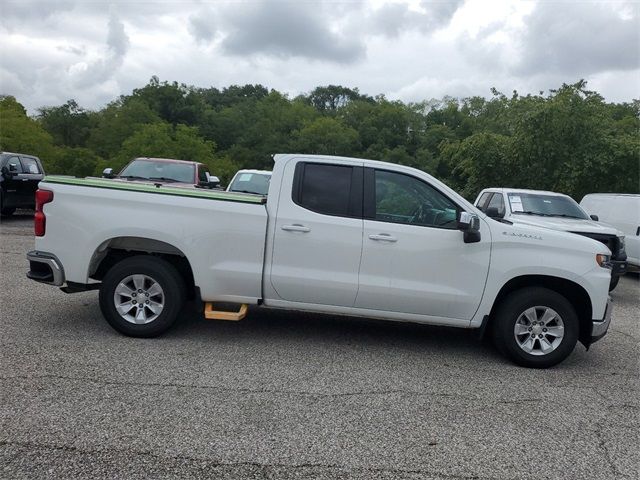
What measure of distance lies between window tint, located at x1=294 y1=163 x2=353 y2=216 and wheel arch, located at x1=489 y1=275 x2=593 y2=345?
175 centimetres

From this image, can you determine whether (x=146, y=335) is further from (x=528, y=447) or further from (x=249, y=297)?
(x=528, y=447)

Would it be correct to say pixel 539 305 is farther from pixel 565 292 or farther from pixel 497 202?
pixel 497 202

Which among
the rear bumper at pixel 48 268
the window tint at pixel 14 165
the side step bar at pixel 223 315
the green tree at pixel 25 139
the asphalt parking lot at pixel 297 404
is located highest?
the green tree at pixel 25 139

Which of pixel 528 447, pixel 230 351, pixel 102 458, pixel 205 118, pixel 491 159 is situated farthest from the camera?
pixel 205 118

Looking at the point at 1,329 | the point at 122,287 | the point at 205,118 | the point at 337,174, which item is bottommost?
the point at 1,329

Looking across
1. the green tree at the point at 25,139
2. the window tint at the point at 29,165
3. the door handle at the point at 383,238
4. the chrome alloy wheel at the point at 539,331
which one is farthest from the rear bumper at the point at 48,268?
the green tree at the point at 25,139

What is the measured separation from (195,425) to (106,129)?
6098 cm

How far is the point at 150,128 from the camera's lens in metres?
42.4

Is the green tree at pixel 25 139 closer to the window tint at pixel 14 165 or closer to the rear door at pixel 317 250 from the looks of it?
the window tint at pixel 14 165

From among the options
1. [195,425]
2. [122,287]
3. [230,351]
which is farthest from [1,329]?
[195,425]

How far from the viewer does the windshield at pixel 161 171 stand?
11.7m

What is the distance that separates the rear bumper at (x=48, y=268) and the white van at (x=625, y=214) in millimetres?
9807

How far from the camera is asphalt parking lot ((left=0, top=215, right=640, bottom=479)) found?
3.42m

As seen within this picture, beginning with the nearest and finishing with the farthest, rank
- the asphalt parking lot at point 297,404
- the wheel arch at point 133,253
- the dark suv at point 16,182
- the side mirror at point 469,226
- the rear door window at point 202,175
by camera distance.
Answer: the asphalt parking lot at point 297,404 < the side mirror at point 469,226 < the wheel arch at point 133,253 < the rear door window at point 202,175 < the dark suv at point 16,182
